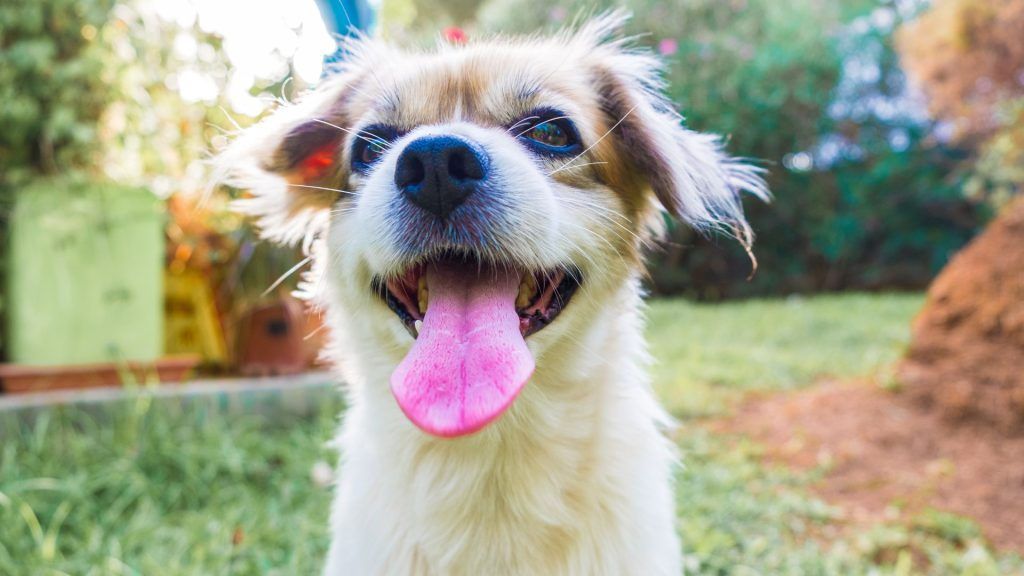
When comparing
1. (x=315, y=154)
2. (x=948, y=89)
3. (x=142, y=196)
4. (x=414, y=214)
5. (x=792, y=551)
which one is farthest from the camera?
(x=948, y=89)

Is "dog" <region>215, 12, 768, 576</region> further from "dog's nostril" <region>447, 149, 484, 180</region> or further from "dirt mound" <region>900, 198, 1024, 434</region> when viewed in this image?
"dirt mound" <region>900, 198, 1024, 434</region>

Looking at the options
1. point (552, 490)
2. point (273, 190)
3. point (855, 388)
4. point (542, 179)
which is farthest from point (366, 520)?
point (855, 388)

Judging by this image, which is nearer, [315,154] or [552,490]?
[552,490]

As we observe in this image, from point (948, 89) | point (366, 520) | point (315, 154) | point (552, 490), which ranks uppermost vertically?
point (948, 89)

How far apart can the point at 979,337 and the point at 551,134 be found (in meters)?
3.40

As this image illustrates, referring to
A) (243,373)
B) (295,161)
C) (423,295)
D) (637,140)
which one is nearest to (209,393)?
(243,373)

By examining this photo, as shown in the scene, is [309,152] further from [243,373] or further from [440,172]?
[243,373]

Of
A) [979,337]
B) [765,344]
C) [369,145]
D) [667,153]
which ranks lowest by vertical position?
[369,145]

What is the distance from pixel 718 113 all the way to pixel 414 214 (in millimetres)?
9776

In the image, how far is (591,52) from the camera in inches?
97.2

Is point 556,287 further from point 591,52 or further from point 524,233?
point 591,52

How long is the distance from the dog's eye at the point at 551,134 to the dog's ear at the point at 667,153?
157 millimetres

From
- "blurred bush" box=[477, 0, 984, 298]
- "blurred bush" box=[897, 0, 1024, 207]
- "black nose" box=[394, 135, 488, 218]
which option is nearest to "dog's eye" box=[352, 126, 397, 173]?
"black nose" box=[394, 135, 488, 218]

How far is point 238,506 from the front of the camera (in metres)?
3.32
